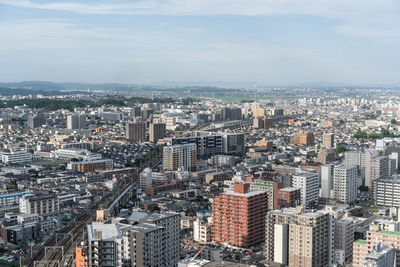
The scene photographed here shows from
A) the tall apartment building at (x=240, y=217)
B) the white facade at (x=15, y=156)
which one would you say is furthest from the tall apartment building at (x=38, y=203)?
the white facade at (x=15, y=156)

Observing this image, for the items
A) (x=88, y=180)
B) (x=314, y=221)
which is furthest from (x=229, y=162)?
(x=314, y=221)

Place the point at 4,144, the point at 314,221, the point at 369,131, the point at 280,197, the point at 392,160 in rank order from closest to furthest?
1. the point at 314,221
2. the point at 280,197
3. the point at 392,160
4. the point at 4,144
5. the point at 369,131

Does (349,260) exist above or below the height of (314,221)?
below

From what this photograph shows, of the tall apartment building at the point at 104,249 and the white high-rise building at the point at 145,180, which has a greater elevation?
the tall apartment building at the point at 104,249

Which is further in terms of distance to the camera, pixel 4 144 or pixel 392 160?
pixel 4 144

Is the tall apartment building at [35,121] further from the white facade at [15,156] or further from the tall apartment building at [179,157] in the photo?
the tall apartment building at [179,157]

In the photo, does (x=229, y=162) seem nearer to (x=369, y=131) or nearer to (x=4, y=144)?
(x=4, y=144)

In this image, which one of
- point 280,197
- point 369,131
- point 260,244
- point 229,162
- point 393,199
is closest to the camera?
point 260,244
